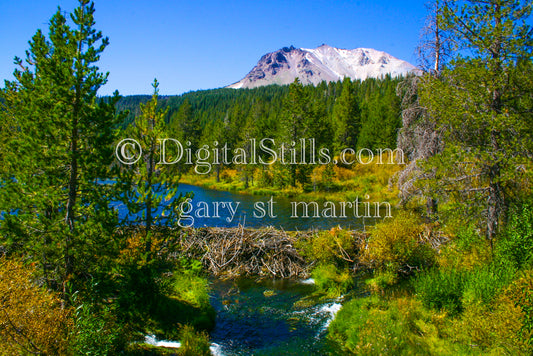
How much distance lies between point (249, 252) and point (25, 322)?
11.6m

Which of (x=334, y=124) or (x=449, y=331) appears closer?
(x=449, y=331)

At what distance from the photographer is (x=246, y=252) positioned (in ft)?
57.5

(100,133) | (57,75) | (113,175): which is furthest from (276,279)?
(57,75)

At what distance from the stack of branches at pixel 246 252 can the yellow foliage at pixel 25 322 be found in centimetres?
957

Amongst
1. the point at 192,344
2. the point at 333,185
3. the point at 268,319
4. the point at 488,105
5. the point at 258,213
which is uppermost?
the point at 488,105

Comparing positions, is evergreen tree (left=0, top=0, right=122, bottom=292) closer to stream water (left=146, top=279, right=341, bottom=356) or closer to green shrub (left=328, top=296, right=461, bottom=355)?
stream water (left=146, top=279, right=341, bottom=356)

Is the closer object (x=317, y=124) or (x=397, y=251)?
(x=397, y=251)

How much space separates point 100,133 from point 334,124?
6315 cm

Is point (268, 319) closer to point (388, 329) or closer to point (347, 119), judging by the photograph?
point (388, 329)

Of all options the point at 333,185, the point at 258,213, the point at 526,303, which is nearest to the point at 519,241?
the point at 526,303

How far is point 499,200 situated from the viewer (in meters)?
12.0

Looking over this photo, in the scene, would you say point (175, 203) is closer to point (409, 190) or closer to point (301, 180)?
point (409, 190)

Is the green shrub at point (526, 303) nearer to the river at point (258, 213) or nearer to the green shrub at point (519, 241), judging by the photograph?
the green shrub at point (519, 241)

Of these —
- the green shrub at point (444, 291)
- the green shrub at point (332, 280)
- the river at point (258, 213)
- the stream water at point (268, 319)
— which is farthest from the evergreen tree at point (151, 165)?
the river at point (258, 213)
